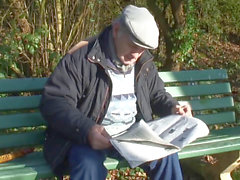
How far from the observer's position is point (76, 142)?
3148 mm

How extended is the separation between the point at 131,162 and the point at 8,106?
3.38ft

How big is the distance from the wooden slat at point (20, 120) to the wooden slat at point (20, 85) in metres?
0.17

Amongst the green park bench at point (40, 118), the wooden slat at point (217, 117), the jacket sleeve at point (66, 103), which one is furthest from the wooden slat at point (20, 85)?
the wooden slat at point (217, 117)

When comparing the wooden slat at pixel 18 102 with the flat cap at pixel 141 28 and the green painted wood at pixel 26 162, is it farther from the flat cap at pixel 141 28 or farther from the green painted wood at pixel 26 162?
the flat cap at pixel 141 28

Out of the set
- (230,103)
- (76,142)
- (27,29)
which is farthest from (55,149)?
(27,29)

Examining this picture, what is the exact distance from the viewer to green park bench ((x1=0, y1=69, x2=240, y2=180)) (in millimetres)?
3301

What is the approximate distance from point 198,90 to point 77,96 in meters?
1.46

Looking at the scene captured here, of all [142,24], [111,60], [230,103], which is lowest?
[230,103]

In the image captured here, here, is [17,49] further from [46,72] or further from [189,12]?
[189,12]

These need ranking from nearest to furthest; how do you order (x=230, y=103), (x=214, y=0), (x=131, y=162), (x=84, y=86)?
(x=131, y=162) < (x=84, y=86) < (x=230, y=103) < (x=214, y=0)

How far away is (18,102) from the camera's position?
3705 mm

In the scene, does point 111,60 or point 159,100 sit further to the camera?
point 159,100

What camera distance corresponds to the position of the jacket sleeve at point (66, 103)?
308 cm

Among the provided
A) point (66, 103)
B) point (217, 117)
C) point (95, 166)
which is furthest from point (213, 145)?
point (66, 103)
